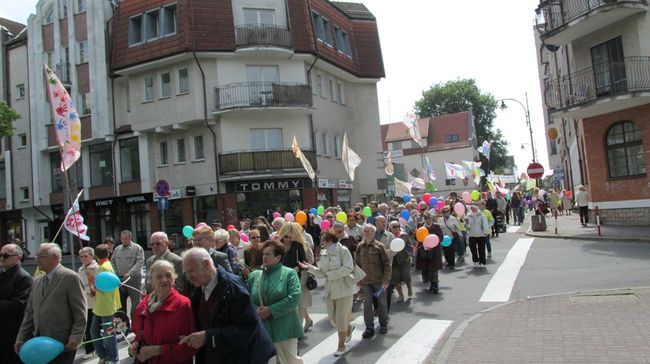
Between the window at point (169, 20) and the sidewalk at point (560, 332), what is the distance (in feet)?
72.8

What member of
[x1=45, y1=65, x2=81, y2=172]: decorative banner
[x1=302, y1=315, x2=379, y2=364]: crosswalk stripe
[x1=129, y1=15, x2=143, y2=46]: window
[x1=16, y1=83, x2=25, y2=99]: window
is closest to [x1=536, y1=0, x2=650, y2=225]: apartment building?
[x1=302, y1=315, x2=379, y2=364]: crosswalk stripe

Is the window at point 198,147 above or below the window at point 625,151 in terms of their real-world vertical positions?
above

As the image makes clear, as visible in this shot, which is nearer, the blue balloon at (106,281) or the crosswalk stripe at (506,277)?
the blue balloon at (106,281)

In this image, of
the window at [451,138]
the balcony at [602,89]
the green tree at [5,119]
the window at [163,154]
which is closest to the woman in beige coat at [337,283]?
the balcony at [602,89]

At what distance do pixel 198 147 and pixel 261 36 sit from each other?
6.43m

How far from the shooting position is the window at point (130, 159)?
A: 92.0ft

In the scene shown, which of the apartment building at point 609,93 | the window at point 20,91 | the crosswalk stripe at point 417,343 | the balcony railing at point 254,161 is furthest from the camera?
the window at point 20,91

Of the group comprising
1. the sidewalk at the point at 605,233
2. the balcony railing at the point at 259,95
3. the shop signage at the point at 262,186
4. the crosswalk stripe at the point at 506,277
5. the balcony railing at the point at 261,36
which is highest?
the balcony railing at the point at 261,36

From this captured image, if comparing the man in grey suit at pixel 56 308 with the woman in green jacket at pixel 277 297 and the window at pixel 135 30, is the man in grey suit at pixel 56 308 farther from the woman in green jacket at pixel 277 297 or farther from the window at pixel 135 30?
the window at pixel 135 30

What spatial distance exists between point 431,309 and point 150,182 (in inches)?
838

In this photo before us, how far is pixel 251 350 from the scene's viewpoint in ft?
12.7

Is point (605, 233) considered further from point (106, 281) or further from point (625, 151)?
point (106, 281)

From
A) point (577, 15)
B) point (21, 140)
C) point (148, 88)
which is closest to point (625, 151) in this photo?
point (577, 15)

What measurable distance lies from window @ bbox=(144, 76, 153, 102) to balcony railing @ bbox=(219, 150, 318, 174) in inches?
219
